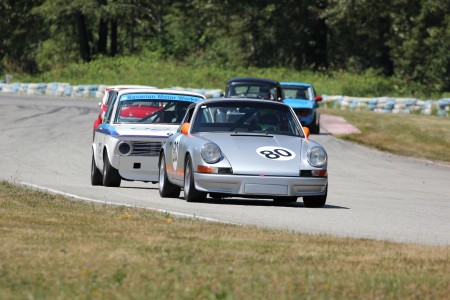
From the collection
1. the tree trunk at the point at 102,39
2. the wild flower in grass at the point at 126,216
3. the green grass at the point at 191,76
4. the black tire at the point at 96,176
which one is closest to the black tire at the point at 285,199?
the wild flower in grass at the point at 126,216

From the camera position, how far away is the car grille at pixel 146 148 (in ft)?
55.6

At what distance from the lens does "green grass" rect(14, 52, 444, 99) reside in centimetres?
5528

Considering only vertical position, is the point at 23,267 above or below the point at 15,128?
above

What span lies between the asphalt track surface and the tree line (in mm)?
26572

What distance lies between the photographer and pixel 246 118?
14984 mm

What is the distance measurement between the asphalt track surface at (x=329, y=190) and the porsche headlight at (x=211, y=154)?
21.2 inches

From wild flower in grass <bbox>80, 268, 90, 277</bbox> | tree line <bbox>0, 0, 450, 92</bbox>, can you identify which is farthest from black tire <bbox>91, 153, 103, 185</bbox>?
tree line <bbox>0, 0, 450, 92</bbox>

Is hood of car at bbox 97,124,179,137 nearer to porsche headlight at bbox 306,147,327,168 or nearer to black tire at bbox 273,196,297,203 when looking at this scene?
black tire at bbox 273,196,297,203

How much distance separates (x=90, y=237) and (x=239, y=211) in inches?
155

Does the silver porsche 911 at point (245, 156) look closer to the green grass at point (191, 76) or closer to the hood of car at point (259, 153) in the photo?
the hood of car at point (259, 153)

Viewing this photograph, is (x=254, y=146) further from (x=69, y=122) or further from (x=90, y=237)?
(x=69, y=122)

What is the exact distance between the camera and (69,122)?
34.3m

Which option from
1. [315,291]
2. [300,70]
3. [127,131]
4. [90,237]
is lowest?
[300,70]

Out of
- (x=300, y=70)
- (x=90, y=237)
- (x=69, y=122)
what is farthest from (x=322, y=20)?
(x=90, y=237)
